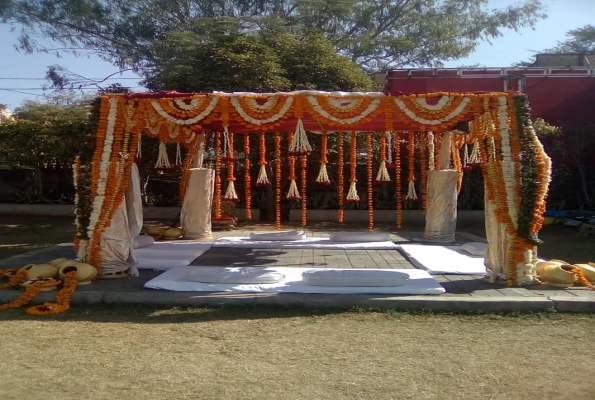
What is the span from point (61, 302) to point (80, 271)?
0.63 meters

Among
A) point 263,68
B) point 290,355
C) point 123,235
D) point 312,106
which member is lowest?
point 290,355

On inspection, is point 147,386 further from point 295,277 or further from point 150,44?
point 150,44

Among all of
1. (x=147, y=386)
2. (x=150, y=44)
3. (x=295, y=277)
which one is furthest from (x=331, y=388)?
(x=150, y=44)

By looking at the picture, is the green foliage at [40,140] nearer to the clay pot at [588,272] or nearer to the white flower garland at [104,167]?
the white flower garland at [104,167]

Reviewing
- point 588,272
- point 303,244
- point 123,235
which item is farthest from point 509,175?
point 123,235

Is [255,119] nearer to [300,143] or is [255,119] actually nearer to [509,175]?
[300,143]

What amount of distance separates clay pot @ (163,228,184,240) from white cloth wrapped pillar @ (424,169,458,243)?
4878 mm

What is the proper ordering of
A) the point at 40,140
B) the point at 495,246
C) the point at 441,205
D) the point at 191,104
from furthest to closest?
the point at 40,140
the point at 441,205
the point at 191,104
the point at 495,246

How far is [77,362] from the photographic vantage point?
4.19 metres

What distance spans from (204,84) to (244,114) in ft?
18.7

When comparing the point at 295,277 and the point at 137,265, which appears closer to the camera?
the point at 295,277

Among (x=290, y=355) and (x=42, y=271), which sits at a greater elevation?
(x=42, y=271)

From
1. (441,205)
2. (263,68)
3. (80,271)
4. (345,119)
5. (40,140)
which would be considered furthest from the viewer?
(40,140)

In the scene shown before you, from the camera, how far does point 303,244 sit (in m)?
9.73
